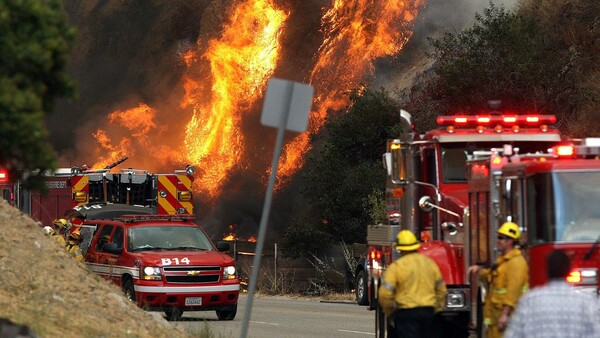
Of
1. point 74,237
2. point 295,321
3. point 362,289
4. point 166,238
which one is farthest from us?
point 362,289


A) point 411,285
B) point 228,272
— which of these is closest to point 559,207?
point 411,285

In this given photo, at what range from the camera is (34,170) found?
11383 mm

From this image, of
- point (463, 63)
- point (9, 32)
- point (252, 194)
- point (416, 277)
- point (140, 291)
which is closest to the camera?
point (9, 32)

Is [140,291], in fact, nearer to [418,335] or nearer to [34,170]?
[418,335]

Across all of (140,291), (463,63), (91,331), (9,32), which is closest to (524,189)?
(91,331)

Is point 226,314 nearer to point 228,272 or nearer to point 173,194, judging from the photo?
point 228,272

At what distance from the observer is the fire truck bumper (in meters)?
22.5

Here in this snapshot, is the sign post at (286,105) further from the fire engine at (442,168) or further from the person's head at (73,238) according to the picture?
the person's head at (73,238)

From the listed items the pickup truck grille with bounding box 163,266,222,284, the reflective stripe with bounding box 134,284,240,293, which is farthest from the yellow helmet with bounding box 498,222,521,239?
the pickup truck grille with bounding box 163,266,222,284

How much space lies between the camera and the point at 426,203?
1745 centimetres

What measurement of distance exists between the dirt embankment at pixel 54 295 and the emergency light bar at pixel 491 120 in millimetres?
4518

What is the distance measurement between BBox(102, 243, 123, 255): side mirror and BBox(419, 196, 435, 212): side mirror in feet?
24.3

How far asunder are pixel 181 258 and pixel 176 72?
1361 inches

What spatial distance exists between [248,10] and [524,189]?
127 feet
